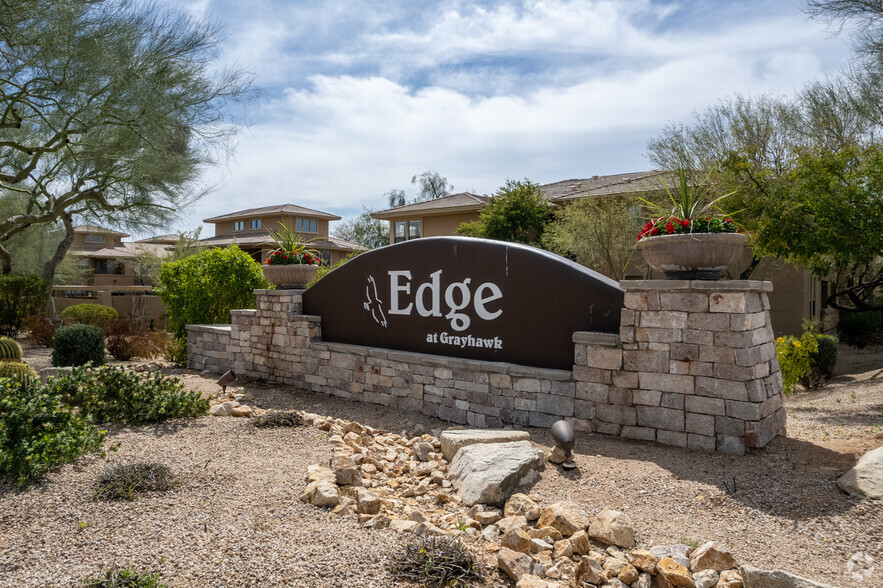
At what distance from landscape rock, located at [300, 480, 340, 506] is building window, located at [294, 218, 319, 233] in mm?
29330

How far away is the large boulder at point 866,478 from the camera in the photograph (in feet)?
13.3

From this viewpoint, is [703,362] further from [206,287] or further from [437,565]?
[206,287]

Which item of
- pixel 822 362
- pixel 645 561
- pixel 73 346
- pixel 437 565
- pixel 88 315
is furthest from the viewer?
pixel 88 315

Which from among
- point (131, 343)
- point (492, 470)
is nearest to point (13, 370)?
point (131, 343)

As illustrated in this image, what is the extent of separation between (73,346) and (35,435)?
7.30m

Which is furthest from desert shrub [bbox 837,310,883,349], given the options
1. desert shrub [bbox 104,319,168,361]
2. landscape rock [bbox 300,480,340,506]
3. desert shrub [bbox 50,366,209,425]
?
desert shrub [bbox 104,319,168,361]

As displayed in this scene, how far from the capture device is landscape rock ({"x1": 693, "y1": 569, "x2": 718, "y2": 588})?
336 centimetres

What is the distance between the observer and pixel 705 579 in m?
3.37

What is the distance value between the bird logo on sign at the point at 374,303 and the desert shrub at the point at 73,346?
650cm

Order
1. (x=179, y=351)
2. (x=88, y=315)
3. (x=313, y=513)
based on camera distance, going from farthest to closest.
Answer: (x=88, y=315)
(x=179, y=351)
(x=313, y=513)

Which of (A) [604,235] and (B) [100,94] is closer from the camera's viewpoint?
(B) [100,94]

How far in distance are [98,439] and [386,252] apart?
13.7 feet

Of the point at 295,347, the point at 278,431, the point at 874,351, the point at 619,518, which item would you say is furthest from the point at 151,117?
the point at 874,351

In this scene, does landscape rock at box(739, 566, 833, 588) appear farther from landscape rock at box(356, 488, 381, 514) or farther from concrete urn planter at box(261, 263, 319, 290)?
concrete urn planter at box(261, 263, 319, 290)
